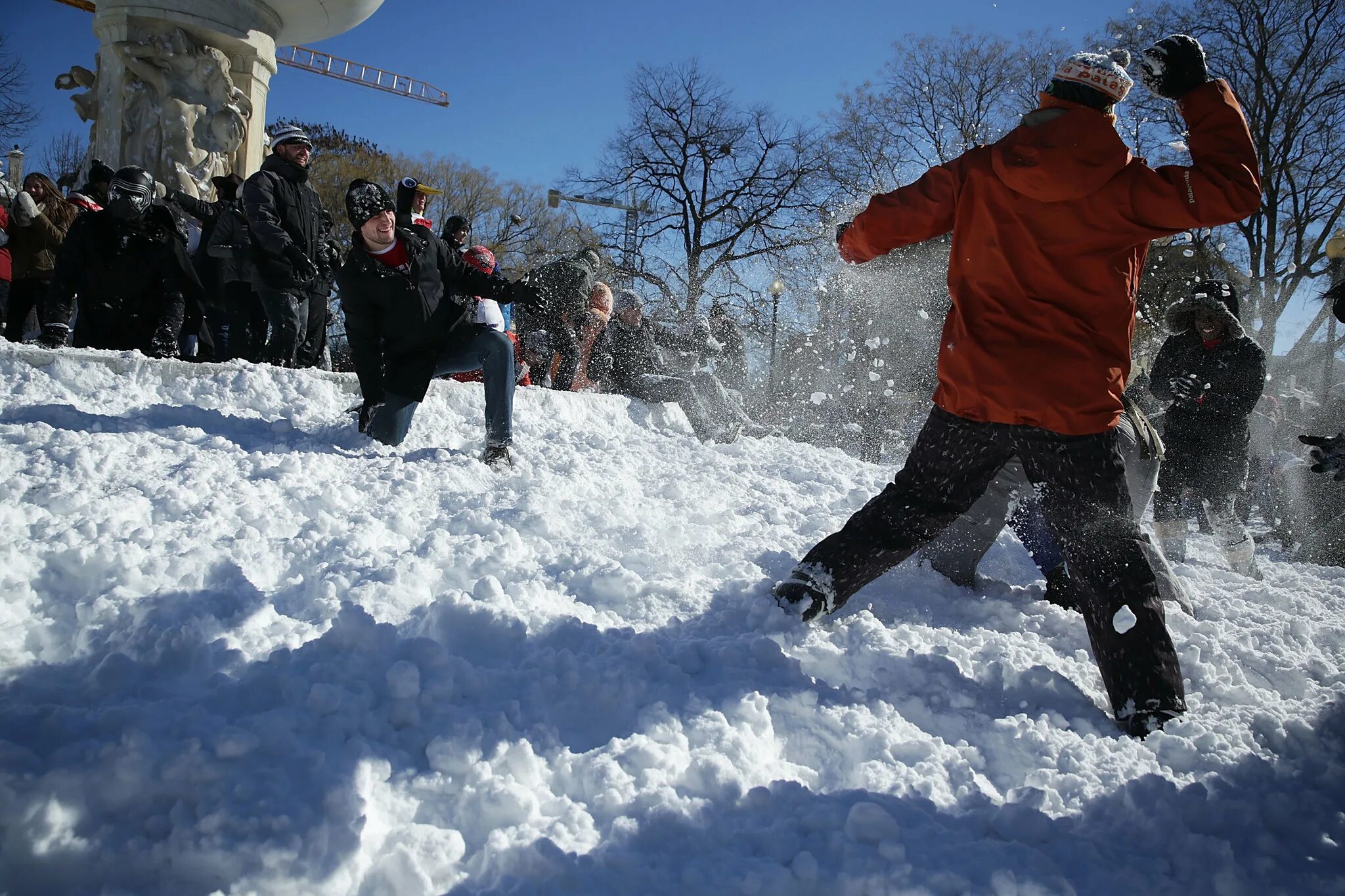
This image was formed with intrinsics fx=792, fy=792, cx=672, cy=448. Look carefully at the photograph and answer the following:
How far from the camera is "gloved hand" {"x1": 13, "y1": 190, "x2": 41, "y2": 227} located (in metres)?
6.68

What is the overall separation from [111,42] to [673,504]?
1048 cm

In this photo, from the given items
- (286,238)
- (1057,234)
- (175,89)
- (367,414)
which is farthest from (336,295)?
(175,89)

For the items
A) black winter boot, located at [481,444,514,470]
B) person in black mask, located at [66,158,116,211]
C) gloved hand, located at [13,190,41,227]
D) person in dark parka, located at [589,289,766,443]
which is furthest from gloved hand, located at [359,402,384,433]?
gloved hand, located at [13,190,41,227]

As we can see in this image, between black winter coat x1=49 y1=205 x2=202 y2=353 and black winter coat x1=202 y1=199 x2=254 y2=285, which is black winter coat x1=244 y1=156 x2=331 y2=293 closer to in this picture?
black winter coat x1=202 y1=199 x2=254 y2=285

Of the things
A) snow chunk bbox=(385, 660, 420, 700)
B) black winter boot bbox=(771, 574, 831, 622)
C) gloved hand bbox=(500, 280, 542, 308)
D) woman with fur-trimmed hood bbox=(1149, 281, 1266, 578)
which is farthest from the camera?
woman with fur-trimmed hood bbox=(1149, 281, 1266, 578)

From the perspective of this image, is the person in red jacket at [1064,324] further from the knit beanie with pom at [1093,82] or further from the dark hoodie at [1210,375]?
the dark hoodie at [1210,375]

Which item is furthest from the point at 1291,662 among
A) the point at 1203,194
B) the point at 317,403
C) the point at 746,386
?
the point at 746,386

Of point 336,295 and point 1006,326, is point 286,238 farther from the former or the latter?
point 1006,326

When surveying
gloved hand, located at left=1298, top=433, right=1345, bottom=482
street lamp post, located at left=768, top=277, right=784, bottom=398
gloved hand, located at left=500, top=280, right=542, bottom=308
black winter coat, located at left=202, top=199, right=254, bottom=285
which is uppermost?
street lamp post, located at left=768, top=277, right=784, bottom=398

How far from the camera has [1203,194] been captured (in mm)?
2094

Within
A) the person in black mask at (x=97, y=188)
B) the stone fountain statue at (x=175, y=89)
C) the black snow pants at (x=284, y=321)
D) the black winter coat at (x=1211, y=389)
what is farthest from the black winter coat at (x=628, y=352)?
the stone fountain statue at (x=175, y=89)

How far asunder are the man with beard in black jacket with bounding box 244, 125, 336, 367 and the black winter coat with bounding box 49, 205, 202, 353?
690 millimetres

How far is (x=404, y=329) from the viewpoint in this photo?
13.7 feet

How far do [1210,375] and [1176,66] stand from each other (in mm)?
3171
